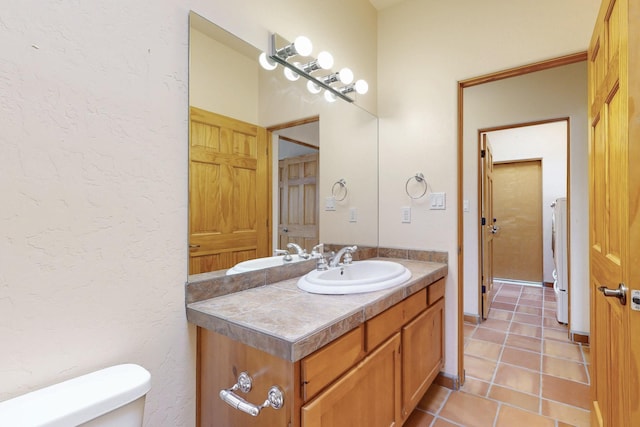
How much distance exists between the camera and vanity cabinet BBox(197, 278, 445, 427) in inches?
36.8

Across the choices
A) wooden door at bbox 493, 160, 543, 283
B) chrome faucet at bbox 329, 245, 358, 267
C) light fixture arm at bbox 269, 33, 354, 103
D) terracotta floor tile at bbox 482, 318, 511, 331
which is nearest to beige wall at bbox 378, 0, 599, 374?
chrome faucet at bbox 329, 245, 358, 267

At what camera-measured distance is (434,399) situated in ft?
6.43

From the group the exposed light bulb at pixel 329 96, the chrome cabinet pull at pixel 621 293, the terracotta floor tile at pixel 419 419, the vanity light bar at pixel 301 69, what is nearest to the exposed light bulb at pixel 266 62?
the vanity light bar at pixel 301 69

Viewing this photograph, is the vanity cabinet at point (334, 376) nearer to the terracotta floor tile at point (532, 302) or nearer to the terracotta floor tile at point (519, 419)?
the terracotta floor tile at point (519, 419)

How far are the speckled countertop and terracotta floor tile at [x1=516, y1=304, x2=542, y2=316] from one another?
9.49ft

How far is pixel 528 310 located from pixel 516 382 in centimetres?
182

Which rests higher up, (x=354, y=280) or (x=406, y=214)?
(x=406, y=214)

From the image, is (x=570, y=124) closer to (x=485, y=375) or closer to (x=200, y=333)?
(x=485, y=375)

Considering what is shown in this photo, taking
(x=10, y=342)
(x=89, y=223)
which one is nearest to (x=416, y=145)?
(x=89, y=223)

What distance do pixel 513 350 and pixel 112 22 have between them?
3237 millimetres

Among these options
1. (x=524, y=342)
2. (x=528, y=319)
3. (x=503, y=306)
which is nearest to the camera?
(x=524, y=342)

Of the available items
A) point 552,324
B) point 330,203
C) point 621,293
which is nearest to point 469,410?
point 621,293

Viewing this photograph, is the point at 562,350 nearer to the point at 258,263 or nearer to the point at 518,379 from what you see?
A: the point at 518,379

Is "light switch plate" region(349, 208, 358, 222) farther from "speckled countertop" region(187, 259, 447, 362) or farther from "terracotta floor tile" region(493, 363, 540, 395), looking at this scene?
"terracotta floor tile" region(493, 363, 540, 395)
